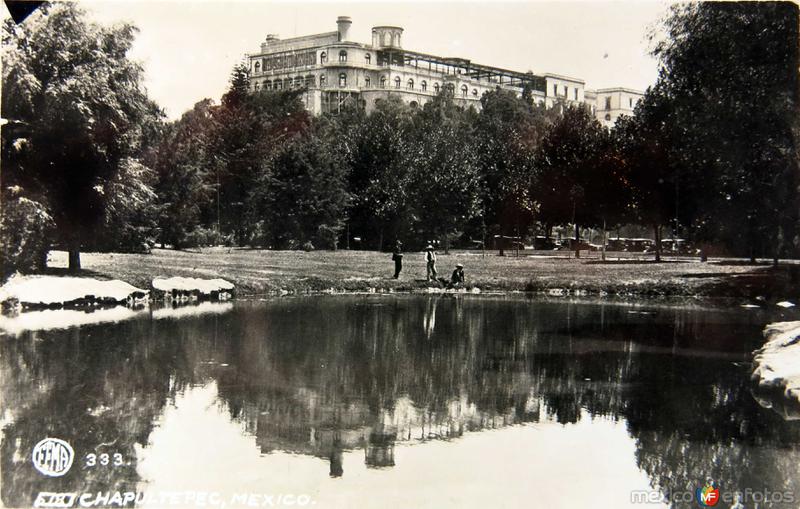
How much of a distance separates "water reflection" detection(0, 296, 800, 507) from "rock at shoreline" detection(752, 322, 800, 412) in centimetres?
33

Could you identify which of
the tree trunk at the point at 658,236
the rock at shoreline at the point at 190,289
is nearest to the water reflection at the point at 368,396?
the rock at shoreline at the point at 190,289

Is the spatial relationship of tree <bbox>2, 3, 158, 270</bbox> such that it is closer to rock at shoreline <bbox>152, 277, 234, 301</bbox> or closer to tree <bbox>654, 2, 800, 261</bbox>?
rock at shoreline <bbox>152, 277, 234, 301</bbox>

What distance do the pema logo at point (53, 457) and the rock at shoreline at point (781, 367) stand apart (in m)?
8.50

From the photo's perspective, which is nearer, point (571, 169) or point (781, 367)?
point (781, 367)

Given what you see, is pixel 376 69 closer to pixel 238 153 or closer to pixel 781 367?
pixel 238 153

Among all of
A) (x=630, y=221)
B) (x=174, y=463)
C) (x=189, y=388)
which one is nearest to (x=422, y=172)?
(x=630, y=221)

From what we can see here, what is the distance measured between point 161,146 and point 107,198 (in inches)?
111

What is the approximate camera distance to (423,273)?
2686 cm

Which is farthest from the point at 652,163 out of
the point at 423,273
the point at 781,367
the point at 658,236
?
the point at 781,367

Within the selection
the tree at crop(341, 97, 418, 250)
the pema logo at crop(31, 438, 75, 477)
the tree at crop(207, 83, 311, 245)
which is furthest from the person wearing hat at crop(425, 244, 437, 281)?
the pema logo at crop(31, 438, 75, 477)

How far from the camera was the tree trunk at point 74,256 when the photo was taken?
1512 cm

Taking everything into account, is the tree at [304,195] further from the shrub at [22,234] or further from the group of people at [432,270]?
the shrub at [22,234]

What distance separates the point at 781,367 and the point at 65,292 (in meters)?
13.9

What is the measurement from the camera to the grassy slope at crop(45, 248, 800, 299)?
19.3 metres
